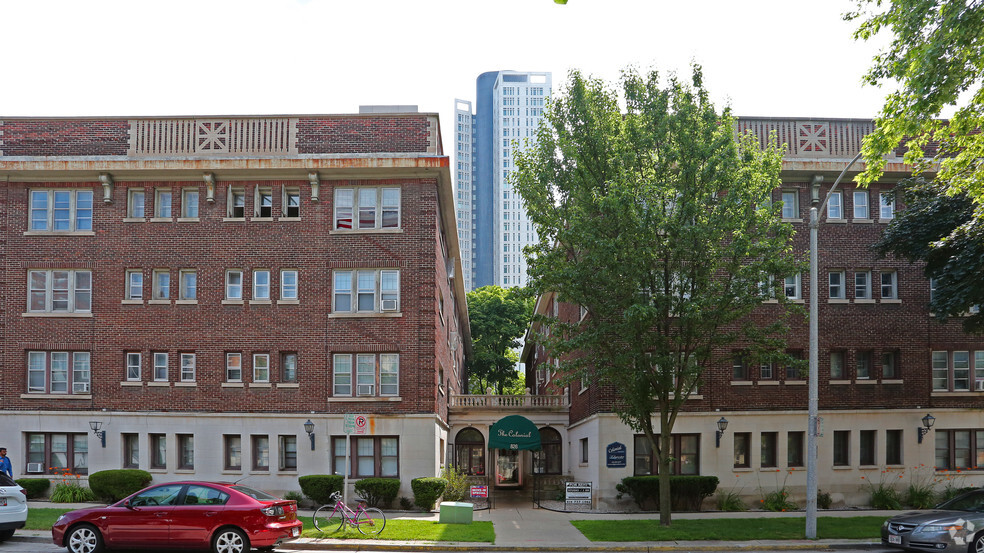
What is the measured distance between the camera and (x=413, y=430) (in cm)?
2853

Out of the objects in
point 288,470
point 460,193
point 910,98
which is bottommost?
point 288,470

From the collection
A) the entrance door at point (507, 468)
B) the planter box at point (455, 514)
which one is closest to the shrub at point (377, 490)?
the planter box at point (455, 514)

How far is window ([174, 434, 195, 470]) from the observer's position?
1142 inches

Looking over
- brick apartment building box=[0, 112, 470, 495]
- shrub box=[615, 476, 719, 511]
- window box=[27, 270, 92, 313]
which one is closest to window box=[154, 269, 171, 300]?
brick apartment building box=[0, 112, 470, 495]

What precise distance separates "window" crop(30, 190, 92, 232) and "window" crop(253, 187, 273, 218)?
239 inches

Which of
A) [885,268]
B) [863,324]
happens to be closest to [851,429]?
[863,324]

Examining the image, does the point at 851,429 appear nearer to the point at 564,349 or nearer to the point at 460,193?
the point at 564,349

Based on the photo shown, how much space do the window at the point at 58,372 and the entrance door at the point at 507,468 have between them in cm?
2324

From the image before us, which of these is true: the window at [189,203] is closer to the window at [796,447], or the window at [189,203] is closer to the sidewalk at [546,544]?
the sidewalk at [546,544]

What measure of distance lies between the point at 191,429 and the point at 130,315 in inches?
182

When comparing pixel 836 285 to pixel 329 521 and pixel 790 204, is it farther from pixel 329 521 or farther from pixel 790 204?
pixel 329 521

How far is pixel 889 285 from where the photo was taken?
30781 millimetres

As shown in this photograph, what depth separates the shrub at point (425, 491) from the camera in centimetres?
2709

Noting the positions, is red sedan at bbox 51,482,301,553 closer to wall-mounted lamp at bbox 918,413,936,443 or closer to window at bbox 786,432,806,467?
window at bbox 786,432,806,467
